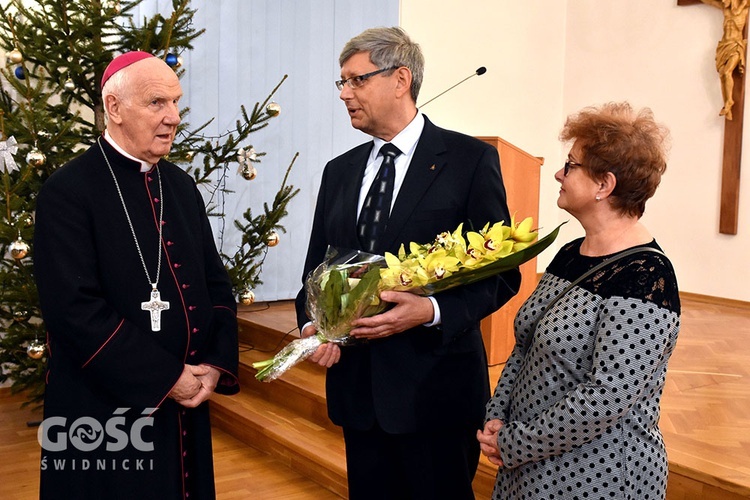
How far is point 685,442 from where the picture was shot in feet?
10.4

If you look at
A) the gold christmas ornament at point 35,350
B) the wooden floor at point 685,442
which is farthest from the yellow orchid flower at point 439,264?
A: the gold christmas ornament at point 35,350

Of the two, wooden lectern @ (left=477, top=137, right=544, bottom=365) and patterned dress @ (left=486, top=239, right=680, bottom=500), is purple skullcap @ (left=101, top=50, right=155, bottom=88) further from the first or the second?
wooden lectern @ (left=477, top=137, right=544, bottom=365)

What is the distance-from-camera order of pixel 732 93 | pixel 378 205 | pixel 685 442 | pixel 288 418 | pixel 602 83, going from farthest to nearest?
pixel 602 83, pixel 732 93, pixel 288 418, pixel 685 442, pixel 378 205

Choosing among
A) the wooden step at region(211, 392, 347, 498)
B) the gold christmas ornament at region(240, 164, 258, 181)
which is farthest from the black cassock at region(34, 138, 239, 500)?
the gold christmas ornament at region(240, 164, 258, 181)

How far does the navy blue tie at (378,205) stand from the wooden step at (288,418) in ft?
4.83

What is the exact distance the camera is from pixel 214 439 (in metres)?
4.60

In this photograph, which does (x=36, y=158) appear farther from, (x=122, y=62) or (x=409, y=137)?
(x=409, y=137)

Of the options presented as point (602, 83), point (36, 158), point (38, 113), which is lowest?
point (36, 158)

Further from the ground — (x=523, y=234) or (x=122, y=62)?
(x=122, y=62)

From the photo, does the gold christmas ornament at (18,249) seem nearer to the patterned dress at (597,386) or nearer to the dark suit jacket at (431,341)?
the dark suit jacket at (431,341)

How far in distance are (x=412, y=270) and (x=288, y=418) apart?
2713mm

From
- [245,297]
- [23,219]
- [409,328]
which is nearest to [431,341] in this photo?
[409,328]

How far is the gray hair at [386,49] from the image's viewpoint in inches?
92.4

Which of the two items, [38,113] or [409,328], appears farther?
[38,113]
